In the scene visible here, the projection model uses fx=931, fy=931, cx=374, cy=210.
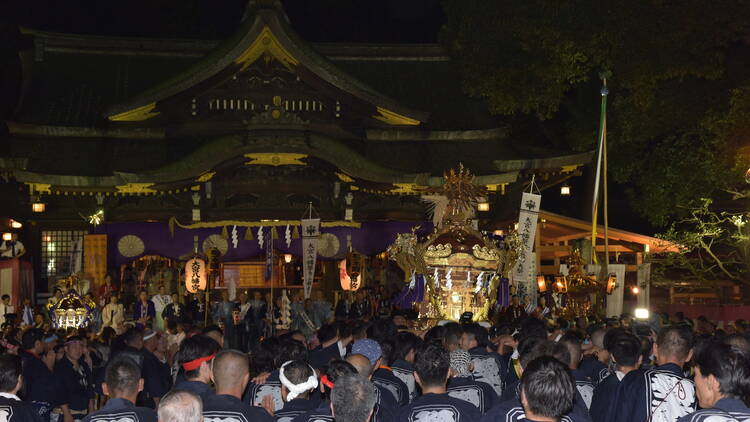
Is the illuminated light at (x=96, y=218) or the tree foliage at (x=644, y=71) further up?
the tree foliage at (x=644, y=71)

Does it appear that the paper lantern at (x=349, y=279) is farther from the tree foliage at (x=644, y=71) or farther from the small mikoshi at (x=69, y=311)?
the small mikoshi at (x=69, y=311)

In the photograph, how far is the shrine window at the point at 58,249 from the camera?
70.4 feet

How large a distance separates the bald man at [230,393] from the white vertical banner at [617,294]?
51.7ft

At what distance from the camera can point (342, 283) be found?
2170 centimetres

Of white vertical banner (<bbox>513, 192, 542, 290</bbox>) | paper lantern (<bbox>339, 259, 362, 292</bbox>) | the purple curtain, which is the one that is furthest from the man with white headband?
the purple curtain

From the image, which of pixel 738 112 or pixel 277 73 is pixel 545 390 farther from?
pixel 277 73

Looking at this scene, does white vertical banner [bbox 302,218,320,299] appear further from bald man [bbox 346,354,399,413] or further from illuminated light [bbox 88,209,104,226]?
bald man [bbox 346,354,399,413]

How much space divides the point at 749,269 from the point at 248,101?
11.6m

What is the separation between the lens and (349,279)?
21.4 metres

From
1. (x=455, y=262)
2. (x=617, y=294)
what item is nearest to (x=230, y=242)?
(x=455, y=262)

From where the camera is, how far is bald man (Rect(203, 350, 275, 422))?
227 inches

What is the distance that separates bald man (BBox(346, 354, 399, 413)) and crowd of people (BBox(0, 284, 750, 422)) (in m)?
0.01

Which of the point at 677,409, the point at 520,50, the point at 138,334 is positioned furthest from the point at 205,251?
the point at 677,409

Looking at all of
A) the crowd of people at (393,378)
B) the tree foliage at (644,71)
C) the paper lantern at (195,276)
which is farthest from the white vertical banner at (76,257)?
the tree foliage at (644,71)
